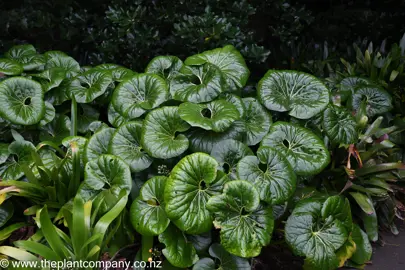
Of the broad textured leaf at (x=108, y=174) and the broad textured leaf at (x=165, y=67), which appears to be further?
the broad textured leaf at (x=165, y=67)

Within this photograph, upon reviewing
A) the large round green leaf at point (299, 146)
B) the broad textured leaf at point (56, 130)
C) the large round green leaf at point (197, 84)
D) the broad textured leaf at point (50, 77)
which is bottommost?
the broad textured leaf at point (56, 130)

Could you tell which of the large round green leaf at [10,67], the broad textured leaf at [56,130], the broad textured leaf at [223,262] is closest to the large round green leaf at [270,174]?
the broad textured leaf at [223,262]

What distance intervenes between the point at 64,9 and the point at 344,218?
3.45 m

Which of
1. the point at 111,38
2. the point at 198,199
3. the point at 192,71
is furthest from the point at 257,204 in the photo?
the point at 111,38

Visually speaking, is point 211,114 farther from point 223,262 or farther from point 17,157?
point 17,157

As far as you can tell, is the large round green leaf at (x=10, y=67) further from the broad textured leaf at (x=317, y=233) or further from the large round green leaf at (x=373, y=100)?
the large round green leaf at (x=373, y=100)

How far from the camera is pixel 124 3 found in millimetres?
4285

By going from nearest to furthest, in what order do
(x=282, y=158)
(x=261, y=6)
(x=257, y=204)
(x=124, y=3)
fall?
1. (x=257, y=204)
2. (x=282, y=158)
3. (x=124, y=3)
4. (x=261, y=6)

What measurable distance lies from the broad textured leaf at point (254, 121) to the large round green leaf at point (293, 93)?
8 centimetres

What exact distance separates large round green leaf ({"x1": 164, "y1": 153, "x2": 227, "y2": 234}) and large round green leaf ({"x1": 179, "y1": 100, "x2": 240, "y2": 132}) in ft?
0.86

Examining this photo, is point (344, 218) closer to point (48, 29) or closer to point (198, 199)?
point (198, 199)

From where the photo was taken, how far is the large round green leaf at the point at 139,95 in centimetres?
305

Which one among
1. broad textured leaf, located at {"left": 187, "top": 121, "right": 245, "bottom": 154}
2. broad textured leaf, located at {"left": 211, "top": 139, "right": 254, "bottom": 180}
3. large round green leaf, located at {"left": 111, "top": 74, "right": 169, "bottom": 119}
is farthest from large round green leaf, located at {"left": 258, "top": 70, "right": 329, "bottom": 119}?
large round green leaf, located at {"left": 111, "top": 74, "right": 169, "bottom": 119}

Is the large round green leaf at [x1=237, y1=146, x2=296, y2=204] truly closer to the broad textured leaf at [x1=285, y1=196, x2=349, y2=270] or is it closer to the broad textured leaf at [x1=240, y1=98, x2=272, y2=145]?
the broad textured leaf at [x1=285, y1=196, x2=349, y2=270]
